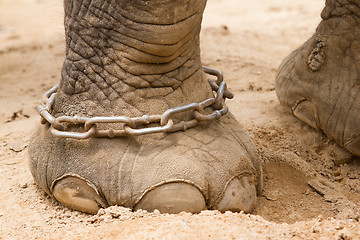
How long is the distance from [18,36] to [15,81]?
5.60ft

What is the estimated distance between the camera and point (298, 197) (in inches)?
67.6

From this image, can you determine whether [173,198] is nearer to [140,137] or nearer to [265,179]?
[140,137]

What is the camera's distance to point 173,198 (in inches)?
57.4

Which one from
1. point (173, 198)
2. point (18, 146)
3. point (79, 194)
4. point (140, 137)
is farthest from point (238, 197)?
point (18, 146)

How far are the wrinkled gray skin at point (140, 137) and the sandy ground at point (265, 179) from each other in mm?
74

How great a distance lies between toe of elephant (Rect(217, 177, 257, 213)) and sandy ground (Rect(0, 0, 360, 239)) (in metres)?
0.06

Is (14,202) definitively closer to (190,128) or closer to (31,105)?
(190,128)

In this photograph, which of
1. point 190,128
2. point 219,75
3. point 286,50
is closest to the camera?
point 190,128

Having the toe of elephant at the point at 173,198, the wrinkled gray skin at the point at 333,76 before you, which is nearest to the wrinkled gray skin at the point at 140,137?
the toe of elephant at the point at 173,198

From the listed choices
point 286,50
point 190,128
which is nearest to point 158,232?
point 190,128

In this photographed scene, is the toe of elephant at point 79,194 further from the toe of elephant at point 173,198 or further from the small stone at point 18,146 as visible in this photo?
the small stone at point 18,146

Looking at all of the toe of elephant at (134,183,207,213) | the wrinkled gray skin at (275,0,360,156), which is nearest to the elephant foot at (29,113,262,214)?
the toe of elephant at (134,183,207,213)

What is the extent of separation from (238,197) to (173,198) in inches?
8.0

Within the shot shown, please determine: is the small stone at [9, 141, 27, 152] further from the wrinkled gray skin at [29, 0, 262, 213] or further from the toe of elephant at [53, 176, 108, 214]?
the toe of elephant at [53, 176, 108, 214]
